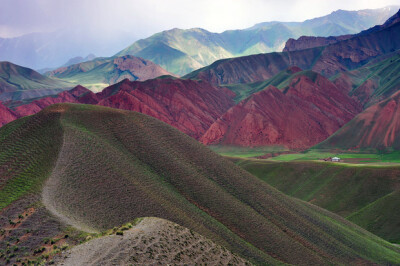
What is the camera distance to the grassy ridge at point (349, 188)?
70.1 m

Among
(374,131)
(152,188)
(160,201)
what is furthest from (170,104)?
(160,201)

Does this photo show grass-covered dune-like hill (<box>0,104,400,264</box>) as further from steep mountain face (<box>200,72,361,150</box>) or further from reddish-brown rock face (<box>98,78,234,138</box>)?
reddish-brown rock face (<box>98,78,234,138</box>)

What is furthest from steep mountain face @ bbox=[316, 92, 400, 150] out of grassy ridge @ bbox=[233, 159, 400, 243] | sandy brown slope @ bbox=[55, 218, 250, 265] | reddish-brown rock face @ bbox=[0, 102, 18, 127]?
reddish-brown rock face @ bbox=[0, 102, 18, 127]

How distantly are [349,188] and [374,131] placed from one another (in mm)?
62084

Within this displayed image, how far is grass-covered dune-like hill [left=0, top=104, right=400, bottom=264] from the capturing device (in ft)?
132

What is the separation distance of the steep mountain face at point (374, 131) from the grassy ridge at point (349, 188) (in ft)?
156

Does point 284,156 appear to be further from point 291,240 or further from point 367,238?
point 291,240

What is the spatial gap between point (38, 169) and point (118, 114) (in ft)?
57.4

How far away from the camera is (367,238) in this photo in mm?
57719

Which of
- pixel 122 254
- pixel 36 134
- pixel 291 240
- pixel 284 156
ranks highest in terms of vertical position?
pixel 36 134

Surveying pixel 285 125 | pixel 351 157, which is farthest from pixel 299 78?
pixel 351 157

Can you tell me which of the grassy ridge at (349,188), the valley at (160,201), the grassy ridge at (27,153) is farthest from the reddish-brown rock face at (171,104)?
the grassy ridge at (27,153)

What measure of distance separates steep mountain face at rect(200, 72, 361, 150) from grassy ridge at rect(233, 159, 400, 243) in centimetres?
5551

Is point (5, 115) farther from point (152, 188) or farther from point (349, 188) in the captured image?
point (152, 188)
